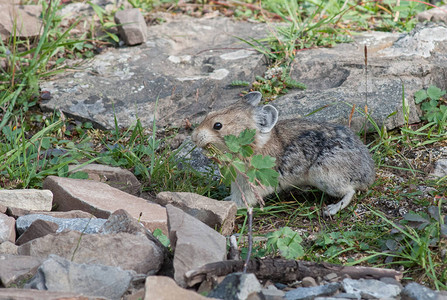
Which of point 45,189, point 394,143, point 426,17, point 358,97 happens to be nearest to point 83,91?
point 45,189

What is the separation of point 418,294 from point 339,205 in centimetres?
193

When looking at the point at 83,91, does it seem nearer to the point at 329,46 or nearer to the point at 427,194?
the point at 329,46

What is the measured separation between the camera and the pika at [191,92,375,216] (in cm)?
554

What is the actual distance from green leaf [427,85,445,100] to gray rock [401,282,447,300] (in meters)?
3.61

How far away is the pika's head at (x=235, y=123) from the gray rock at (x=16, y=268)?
220 cm

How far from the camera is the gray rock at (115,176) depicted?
5.95 metres

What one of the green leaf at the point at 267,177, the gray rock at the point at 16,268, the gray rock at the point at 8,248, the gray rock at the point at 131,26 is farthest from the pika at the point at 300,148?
the gray rock at the point at 131,26

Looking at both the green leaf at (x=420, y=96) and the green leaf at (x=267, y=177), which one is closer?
the green leaf at (x=267, y=177)

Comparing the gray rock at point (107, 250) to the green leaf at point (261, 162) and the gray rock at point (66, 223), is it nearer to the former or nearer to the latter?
the gray rock at point (66, 223)

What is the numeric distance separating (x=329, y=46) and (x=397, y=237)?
4134mm

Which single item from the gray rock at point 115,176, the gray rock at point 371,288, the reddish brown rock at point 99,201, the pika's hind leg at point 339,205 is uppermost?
the gray rock at point 371,288

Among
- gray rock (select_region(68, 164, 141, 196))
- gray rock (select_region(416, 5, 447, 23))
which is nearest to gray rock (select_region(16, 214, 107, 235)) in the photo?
gray rock (select_region(68, 164, 141, 196))

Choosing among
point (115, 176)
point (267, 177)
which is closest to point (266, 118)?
point (267, 177)

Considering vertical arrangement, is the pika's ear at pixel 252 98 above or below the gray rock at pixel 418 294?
above
